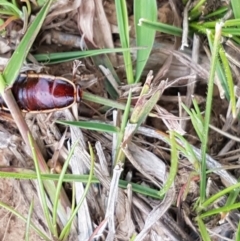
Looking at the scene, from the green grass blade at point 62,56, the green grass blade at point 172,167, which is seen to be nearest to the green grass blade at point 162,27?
the green grass blade at point 62,56

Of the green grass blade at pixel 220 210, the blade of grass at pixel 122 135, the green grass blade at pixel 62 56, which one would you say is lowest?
the green grass blade at pixel 220 210

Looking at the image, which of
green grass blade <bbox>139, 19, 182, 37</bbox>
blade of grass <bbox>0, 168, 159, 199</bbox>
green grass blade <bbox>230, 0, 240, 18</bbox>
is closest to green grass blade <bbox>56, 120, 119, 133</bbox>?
blade of grass <bbox>0, 168, 159, 199</bbox>

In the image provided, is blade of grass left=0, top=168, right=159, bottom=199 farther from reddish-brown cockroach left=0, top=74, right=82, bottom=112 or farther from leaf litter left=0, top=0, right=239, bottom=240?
reddish-brown cockroach left=0, top=74, right=82, bottom=112

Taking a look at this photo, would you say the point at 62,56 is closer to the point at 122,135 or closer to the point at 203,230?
the point at 122,135

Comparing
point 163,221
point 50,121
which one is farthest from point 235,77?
point 50,121

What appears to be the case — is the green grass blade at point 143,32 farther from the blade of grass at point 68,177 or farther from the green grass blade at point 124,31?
the blade of grass at point 68,177

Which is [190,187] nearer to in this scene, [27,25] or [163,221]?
[163,221]

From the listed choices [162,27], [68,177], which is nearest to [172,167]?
[68,177]
